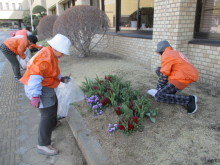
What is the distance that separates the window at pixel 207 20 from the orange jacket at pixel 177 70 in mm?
1922

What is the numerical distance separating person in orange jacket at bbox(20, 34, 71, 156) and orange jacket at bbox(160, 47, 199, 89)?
1.46 m

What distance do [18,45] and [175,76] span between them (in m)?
4.11

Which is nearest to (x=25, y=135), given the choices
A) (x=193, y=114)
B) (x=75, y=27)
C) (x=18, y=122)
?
(x=18, y=122)

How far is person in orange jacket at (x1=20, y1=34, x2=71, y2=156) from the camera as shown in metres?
2.24

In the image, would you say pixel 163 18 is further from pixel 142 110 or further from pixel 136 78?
pixel 142 110

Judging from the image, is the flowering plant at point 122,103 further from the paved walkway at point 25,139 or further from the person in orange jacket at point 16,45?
the person in orange jacket at point 16,45

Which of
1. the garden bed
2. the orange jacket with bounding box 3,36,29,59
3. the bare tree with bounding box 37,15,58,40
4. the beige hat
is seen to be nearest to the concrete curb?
the garden bed

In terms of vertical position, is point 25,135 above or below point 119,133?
below

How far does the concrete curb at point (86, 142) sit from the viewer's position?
2318 millimetres

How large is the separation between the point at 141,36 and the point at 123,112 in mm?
4127

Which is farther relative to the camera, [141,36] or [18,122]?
[141,36]

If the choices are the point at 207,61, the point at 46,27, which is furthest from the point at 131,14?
the point at 46,27

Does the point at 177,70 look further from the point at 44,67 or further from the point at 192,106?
the point at 44,67

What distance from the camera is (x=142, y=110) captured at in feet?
9.25
